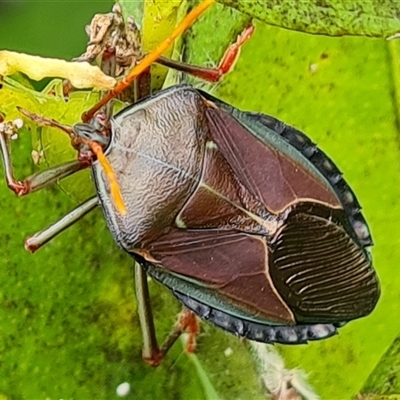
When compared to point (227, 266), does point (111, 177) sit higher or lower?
higher

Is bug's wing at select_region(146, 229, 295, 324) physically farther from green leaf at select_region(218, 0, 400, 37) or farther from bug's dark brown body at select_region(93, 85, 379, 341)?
green leaf at select_region(218, 0, 400, 37)

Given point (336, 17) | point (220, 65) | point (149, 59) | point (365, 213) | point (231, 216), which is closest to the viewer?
point (149, 59)

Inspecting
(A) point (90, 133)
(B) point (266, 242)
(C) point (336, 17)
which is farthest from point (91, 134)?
(C) point (336, 17)

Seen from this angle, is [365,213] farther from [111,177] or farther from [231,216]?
[111,177]

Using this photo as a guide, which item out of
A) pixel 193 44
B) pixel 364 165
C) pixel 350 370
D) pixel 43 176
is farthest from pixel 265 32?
pixel 350 370

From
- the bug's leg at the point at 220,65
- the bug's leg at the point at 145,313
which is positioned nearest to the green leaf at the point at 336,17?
the bug's leg at the point at 220,65

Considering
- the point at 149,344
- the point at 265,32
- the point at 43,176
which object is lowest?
the point at 149,344

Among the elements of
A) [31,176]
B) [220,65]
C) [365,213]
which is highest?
[220,65]

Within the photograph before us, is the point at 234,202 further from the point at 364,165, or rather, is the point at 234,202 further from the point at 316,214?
the point at 364,165
